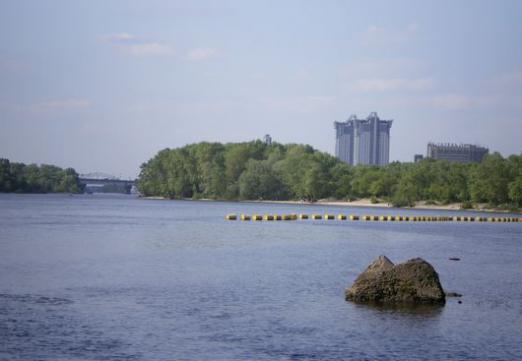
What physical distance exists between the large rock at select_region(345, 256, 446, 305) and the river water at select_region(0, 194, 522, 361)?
1065 millimetres

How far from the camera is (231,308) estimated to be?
3084 cm

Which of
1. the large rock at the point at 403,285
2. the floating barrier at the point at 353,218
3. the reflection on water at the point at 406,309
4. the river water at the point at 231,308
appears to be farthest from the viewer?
the floating barrier at the point at 353,218

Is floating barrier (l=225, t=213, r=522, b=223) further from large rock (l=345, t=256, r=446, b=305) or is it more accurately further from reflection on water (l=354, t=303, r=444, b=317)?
reflection on water (l=354, t=303, r=444, b=317)

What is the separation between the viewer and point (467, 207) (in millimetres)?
175000

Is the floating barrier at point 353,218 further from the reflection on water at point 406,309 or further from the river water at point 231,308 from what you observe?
the reflection on water at point 406,309

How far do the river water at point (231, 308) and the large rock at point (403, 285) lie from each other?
1065 millimetres

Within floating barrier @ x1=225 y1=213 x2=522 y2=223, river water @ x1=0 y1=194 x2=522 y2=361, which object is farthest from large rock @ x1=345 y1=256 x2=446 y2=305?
floating barrier @ x1=225 y1=213 x2=522 y2=223

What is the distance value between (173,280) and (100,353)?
631 inches

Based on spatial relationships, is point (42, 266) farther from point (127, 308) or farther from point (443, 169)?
point (443, 169)

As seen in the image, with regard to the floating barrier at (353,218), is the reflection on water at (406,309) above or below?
below

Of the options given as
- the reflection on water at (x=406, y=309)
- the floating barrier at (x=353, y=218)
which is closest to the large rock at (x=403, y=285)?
the reflection on water at (x=406, y=309)

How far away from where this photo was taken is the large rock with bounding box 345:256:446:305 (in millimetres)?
32438

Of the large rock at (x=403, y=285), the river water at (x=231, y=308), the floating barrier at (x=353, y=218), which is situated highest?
the floating barrier at (x=353, y=218)

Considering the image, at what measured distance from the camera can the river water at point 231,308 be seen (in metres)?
24.1
